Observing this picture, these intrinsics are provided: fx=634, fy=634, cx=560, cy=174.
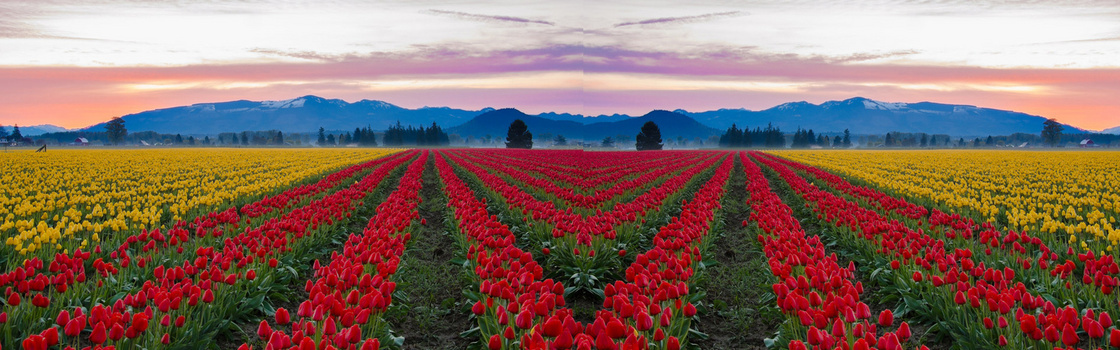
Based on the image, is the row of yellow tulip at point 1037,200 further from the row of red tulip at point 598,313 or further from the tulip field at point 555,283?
the row of red tulip at point 598,313

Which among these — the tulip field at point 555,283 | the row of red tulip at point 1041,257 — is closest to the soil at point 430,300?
the tulip field at point 555,283

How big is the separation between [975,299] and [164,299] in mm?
6984

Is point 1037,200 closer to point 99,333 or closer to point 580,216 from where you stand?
point 580,216

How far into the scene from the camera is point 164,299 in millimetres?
5246

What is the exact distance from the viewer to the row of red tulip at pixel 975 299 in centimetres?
460

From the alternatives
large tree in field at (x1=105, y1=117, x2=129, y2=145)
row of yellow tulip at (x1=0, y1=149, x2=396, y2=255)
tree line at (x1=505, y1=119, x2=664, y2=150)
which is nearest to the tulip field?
row of yellow tulip at (x1=0, y1=149, x2=396, y2=255)

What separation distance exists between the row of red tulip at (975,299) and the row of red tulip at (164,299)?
21.6 ft

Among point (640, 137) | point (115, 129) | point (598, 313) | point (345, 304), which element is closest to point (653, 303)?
point (598, 313)

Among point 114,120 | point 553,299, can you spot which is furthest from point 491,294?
point 114,120

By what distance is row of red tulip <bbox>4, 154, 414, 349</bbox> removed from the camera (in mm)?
4672

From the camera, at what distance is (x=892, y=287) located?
309 inches

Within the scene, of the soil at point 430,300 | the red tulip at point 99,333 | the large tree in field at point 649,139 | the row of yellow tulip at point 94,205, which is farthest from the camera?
the large tree in field at point 649,139

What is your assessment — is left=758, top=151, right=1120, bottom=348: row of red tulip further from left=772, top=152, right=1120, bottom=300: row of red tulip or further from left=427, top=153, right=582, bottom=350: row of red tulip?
left=427, top=153, right=582, bottom=350: row of red tulip

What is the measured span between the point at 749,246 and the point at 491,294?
789cm
